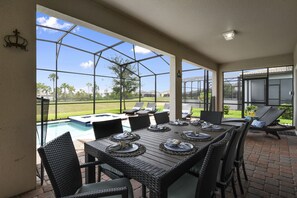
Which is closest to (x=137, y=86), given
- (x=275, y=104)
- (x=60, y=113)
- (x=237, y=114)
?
(x=60, y=113)

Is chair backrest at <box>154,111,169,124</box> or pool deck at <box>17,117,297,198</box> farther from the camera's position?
chair backrest at <box>154,111,169,124</box>

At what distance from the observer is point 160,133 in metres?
2.21

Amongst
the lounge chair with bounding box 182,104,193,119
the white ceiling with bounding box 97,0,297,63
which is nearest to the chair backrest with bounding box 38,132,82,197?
the white ceiling with bounding box 97,0,297,63

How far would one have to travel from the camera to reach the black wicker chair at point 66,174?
1.03 m

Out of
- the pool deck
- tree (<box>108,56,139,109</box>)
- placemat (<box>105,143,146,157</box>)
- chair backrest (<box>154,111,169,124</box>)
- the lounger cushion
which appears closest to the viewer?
placemat (<box>105,143,146,157</box>)

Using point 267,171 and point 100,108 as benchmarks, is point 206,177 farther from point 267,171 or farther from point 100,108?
point 100,108

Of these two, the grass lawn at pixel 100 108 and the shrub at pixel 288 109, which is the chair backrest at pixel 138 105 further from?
the shrub at pixel 288 109

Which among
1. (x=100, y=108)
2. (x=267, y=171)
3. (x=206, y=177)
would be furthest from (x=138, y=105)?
(x=206, y=177)

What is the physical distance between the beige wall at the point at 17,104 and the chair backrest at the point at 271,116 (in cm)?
567

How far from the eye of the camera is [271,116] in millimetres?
4734

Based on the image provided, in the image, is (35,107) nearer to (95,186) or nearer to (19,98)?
(19,98)

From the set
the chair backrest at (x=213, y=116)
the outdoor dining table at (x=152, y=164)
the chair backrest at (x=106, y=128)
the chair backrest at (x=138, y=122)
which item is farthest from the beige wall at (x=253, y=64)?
the chair backrest at (x=106, y=128)

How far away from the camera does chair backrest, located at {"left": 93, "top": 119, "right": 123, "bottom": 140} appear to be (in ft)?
6.97

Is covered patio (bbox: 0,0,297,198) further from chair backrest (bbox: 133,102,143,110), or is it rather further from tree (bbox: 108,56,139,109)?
chair backrest (bbox: 133,102,143,110)
